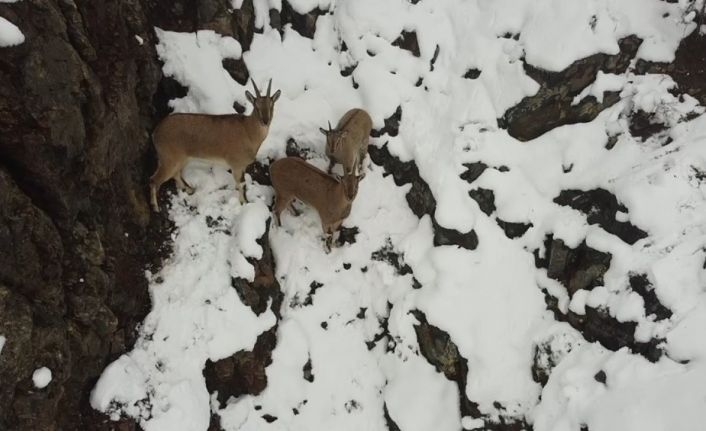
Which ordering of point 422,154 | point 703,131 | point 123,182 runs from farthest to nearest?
point 422,154, point 703,131, point 123,182

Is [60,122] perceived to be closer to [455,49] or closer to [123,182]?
[123,182]

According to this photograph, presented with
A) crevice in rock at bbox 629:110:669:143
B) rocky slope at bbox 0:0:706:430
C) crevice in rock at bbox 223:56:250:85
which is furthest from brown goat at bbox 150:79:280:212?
crevice in rock at bbox 629:110:669:143

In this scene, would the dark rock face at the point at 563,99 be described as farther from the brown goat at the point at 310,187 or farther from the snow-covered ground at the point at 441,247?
the brown goat at the point at 310,187

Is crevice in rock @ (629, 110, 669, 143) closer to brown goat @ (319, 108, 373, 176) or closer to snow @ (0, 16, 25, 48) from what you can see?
brown goat @ (319, 108, 373, 176)

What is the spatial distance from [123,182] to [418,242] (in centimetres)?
430

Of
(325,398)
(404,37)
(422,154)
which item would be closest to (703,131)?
(422,154)

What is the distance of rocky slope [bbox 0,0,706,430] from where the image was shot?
16.2 ft

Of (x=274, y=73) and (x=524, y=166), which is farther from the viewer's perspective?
(x=274, y=73)

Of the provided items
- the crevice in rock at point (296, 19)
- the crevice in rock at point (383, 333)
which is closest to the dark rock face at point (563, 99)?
the crevice in rock at point (383, 333)

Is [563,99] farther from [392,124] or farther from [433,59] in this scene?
[392,124]

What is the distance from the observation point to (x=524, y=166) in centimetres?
812

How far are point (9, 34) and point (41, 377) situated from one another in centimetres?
327

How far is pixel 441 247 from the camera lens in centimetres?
781

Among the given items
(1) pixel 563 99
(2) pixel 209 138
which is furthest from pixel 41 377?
(1) pixel 563 99
